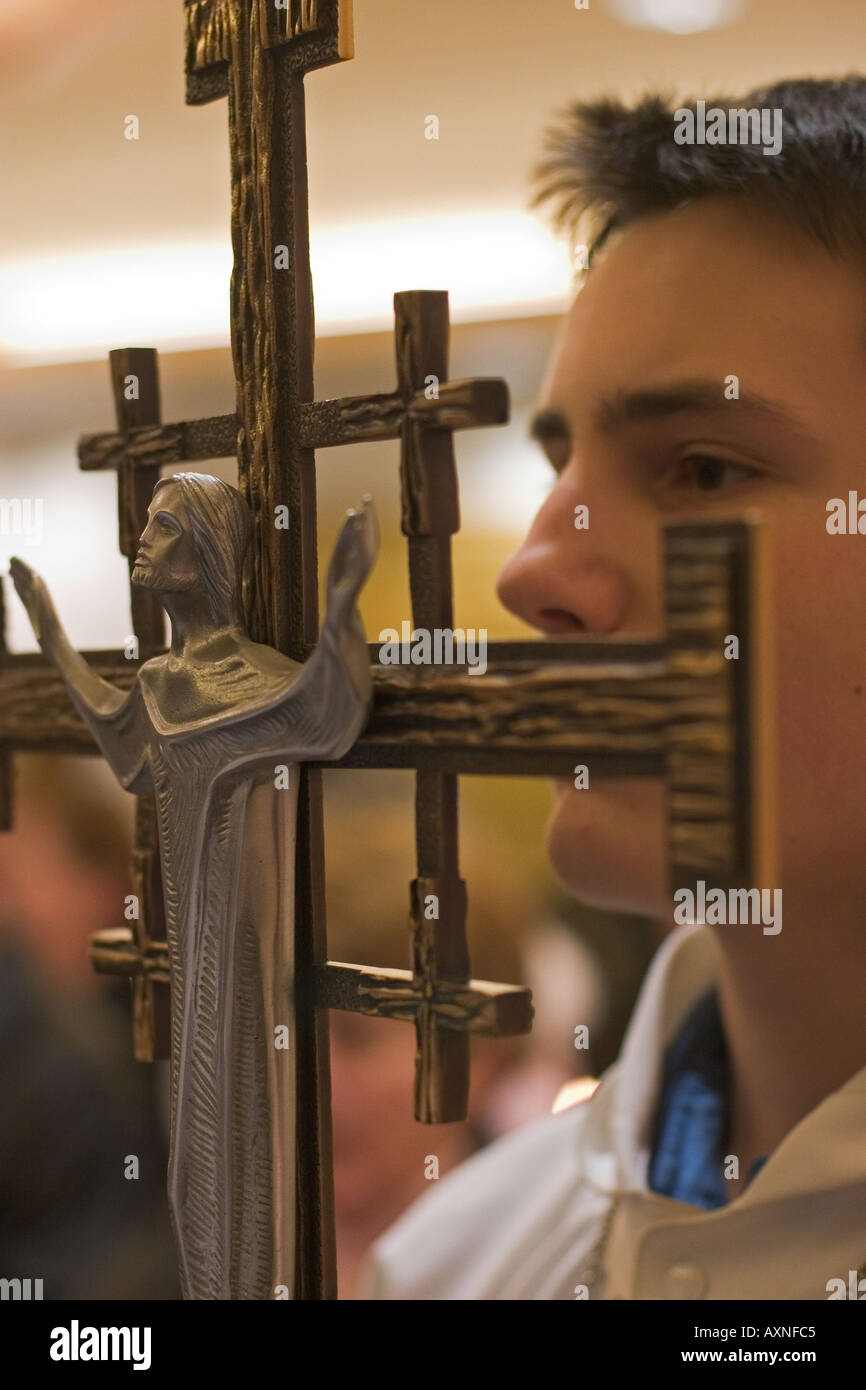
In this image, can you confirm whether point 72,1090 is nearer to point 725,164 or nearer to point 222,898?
point 222,898

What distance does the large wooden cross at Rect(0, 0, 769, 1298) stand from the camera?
1.38 feet

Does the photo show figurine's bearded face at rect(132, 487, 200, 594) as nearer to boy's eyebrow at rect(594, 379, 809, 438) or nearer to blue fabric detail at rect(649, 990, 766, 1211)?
boy's eyebrow at rect(594, 379, 809, 438)

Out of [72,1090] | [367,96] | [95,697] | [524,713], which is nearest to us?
[524,713]

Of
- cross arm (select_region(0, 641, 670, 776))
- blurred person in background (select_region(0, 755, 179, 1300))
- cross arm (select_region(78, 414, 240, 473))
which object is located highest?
cross arm (select_region(78, 414, 240, 473))

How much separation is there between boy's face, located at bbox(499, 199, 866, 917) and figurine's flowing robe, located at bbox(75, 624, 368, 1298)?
0.10m

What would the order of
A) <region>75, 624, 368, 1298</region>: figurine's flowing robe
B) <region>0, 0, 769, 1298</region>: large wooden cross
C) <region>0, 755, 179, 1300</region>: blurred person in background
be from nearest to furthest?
<region>0, 0, 769, 1298</region>: large wooden cross, <region>75, 624, 368, 1298</region>: figurine's flowing robe, <region>0, 755, 179, 1300</region>: blurred person in background

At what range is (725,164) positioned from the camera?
1.65 ft

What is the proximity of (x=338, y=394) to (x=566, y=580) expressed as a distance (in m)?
0.17

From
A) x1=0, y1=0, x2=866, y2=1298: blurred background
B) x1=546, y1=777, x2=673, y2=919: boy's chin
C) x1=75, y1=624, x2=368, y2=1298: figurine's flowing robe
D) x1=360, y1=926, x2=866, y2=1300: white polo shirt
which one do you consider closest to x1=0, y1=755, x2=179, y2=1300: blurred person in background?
x1=0, y1=0, x2=866, y2=1298: blurred background

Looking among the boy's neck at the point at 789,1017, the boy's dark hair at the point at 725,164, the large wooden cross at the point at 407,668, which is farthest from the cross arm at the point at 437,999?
the boy's dark hair at the point at 725,164

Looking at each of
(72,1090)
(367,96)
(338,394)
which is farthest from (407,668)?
(72,1090)

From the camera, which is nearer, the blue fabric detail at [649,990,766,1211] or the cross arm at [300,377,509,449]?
the cross arm at [300,377,509,449]

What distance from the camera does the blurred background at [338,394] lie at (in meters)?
0.66
